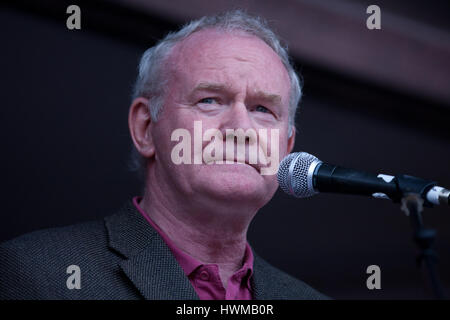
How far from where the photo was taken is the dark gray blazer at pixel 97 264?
1.60m

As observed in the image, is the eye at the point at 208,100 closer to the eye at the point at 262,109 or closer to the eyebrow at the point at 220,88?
the eyebrow at the point at 220,88

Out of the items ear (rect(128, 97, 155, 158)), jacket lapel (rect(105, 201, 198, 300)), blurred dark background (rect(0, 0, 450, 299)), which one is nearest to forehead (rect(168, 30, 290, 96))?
ear (rect(128, 97, 155, 158))

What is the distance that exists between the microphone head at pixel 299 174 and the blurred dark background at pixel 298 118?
5.15ft

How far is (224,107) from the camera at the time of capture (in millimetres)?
1913

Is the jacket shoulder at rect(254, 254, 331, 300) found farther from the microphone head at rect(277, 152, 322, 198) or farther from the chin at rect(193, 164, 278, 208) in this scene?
the microphone head at rect(277, 152, 322, 198)

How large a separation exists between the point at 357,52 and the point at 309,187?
2.00 meters

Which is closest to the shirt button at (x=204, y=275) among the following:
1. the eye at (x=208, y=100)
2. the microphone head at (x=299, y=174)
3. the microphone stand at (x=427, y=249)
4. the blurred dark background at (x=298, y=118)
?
the microphone head at (x=299, y=174)

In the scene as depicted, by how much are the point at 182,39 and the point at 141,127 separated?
1.22 feet

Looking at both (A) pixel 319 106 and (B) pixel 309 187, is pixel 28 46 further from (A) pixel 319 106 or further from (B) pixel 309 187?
(B) pixel 309 187

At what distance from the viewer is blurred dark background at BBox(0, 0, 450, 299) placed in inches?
111

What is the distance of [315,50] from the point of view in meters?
3.14

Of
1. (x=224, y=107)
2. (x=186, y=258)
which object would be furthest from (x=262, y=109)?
(x=186, y=258)

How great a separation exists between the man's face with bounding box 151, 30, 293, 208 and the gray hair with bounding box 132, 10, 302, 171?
5 cm

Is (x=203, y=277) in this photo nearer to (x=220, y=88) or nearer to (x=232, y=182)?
(x=232, y=182)
